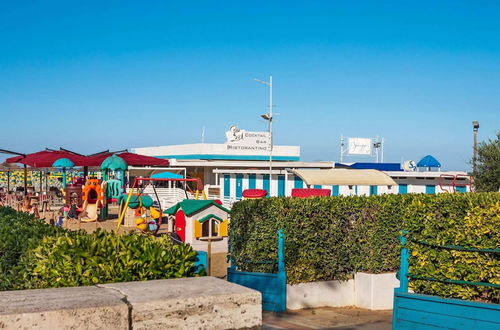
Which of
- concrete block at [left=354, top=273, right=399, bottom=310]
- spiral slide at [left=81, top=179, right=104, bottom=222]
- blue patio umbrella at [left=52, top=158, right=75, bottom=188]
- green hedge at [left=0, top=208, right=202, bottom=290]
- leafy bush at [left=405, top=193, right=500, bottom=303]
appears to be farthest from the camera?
blue patio umbrella at [left=52, top=158, right=75, bottom=188]

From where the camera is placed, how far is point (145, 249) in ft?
16.0

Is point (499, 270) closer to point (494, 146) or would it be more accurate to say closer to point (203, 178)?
point (494, 146)

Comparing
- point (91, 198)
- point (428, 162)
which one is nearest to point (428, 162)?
point (428, 162)

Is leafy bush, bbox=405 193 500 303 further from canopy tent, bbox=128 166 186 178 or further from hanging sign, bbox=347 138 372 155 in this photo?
hanging sign, bbox=347 138 372 155

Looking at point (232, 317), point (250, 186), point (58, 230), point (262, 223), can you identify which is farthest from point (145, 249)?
point (250, 186)

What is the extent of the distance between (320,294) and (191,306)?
342 inches

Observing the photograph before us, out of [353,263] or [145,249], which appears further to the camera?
[353,263]

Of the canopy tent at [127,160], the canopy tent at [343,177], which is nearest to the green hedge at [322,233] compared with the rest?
the canopy tent at [343,177]

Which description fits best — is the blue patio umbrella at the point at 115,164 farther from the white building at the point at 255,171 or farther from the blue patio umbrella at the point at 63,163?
the white building at the point at 255,171

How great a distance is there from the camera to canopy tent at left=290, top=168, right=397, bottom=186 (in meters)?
22.1

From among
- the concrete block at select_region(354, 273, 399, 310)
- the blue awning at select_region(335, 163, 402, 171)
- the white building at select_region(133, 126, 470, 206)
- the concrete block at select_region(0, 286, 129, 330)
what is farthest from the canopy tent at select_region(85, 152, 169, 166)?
the concrete block at select_region(0, 286, 129, 330)

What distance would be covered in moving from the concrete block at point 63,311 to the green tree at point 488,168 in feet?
95.3

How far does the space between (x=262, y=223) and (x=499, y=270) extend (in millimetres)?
4957

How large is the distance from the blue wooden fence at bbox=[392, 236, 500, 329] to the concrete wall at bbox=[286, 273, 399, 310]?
9.69 ft
